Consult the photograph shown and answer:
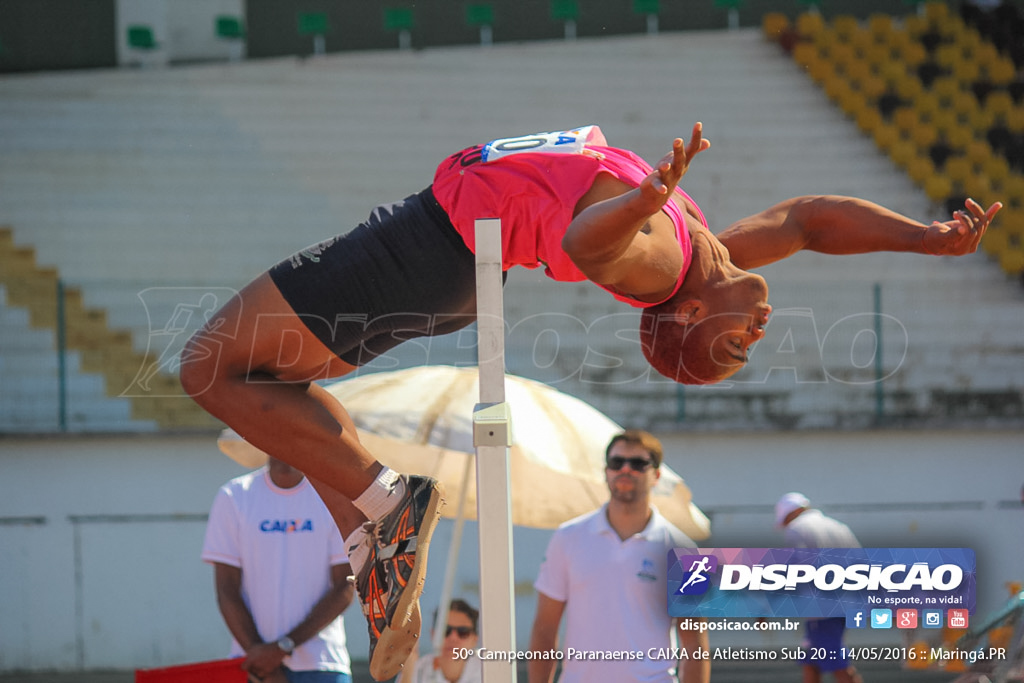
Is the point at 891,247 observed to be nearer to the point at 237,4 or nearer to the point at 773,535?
the point at 773,535

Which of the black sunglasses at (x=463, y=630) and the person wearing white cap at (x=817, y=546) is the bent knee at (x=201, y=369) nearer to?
the black sunglasses at (x=463, y=630)

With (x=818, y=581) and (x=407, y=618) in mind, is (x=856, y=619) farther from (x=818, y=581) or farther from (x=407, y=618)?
(x=407, y=618)

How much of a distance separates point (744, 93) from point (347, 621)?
5.94 metres

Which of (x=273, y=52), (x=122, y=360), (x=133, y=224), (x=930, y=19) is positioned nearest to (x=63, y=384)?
(x=122, y=360)

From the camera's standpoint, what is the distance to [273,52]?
35.2 feet

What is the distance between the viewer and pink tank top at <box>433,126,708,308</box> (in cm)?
215

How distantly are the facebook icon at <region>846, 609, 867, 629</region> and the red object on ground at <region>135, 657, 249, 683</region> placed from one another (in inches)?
75.6

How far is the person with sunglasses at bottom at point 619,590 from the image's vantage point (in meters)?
3.49

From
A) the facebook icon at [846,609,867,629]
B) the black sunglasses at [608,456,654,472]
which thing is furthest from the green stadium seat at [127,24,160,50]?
the facebook icon at [846,609,867,629]

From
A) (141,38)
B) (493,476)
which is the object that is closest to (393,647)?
(493,476)

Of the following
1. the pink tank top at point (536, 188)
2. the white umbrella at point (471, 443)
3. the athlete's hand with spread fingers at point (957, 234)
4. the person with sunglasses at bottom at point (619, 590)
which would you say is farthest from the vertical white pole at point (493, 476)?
the white umbrella at point (471, 443)

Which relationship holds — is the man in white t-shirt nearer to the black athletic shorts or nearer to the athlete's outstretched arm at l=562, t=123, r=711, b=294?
the black athletic shorts

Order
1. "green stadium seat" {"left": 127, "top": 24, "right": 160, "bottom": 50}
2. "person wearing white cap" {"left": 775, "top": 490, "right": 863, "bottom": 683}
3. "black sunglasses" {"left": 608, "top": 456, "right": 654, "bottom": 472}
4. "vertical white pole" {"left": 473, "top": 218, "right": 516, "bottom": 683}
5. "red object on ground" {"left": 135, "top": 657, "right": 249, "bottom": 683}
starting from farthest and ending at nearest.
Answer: "green stadium seat" {"left": 127, "top": 24, "right": 160, "bottom": 50} < "person wearing white cap" {"left": 775, "top": 490, "right": 863, "bottom": 683} < "black sunglasses" {"left": 608, "top": 456, "right": 654, "bottom": 472} < "red object on ground" {"left": 135, "top": 657, "right": 249, "bottom": 683} < "vertical white pole" {"left": 473, "top": 218, "right": 516, "bottom": 683}

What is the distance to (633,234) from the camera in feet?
6.48
